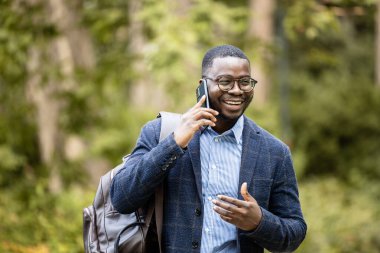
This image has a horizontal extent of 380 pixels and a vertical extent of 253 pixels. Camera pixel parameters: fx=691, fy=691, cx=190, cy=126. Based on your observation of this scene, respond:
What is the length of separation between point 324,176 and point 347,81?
10.6 feet

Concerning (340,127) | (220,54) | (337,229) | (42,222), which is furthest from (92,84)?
(340,127)

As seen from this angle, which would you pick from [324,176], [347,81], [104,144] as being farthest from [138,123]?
[347,81]

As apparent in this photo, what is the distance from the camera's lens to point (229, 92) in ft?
10.6

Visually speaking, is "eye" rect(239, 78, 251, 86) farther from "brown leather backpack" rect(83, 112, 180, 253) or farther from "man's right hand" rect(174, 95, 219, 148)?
"brown leather backpack" rect(83, 112, 180, 253)

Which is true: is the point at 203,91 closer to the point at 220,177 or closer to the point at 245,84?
the point at 245,84

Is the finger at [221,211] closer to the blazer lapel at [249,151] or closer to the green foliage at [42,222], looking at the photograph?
the blazer lapel at [249,151]

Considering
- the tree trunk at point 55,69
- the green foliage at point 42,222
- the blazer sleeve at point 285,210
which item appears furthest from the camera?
the tree trunk at point 55,69

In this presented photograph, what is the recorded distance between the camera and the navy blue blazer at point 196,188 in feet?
10.4

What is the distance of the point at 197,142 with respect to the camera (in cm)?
339

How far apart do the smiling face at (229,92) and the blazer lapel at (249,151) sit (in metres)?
0.19

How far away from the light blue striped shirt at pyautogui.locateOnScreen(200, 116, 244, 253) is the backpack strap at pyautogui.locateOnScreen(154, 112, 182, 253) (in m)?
0.17

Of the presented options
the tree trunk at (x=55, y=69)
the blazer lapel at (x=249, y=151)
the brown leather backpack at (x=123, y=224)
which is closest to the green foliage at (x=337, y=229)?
the tree trunk at (x=55, y=69)

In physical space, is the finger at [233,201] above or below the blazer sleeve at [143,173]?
below

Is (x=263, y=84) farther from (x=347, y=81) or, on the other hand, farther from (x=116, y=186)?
(x=116, y=186)
